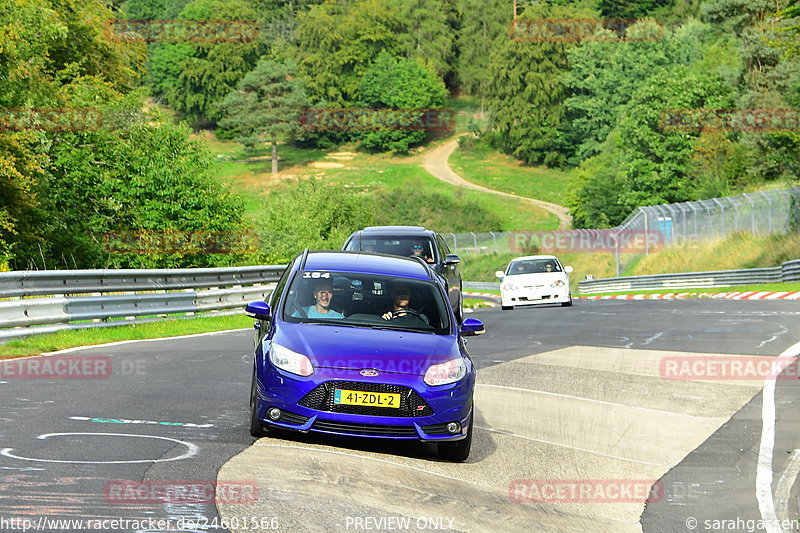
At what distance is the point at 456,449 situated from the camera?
8914mm

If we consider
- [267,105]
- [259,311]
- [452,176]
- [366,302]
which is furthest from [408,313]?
[267,105]

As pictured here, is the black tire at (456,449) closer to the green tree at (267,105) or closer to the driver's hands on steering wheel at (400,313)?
the driver's hands on steering wheel at (400,313)

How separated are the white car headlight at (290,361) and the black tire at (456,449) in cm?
121

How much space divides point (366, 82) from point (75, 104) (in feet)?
366

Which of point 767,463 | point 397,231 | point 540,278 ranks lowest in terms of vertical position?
point 540,278

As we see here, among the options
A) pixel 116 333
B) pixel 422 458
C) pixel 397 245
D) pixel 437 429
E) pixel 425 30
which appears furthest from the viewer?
pixel 425 30

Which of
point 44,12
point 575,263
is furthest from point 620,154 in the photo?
point 44,12

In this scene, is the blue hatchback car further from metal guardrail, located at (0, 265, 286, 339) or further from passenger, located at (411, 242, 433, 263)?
passenger, located at (411, 242, 433, 263)

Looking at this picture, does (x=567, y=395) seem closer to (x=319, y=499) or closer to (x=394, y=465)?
(x=394, y=465)

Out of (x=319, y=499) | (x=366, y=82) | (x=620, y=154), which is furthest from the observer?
(x=366, y=82)

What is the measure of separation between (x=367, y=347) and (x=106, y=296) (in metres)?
11.3

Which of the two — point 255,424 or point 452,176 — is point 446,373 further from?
point 452,176

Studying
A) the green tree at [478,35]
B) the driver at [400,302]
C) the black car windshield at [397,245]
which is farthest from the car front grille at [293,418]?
the green tree at [478,35]

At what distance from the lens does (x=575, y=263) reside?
68.6 m
